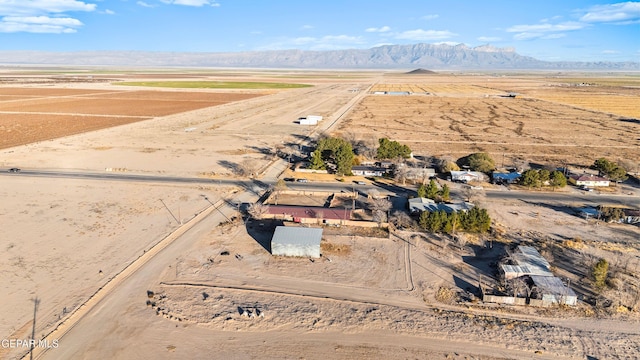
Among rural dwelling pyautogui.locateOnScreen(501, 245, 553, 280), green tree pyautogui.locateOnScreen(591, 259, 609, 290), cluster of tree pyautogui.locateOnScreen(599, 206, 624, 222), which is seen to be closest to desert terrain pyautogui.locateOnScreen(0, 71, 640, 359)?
cluster of tree pyautogui.locateOnScreen(599, 206, 624, 222)

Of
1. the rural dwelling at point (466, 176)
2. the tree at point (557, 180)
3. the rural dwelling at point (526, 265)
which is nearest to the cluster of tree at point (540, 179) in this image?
the tree at point (557, 180)

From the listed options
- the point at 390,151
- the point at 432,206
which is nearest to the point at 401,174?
the point at 390,151

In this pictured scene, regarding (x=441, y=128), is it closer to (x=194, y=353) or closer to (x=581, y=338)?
(x=581, y=338)

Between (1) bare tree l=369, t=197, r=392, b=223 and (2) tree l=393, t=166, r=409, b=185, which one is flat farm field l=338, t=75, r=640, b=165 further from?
(1) bare tree l=369, t=197, r=392, b=223

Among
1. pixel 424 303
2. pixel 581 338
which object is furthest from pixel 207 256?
pixel 581 338

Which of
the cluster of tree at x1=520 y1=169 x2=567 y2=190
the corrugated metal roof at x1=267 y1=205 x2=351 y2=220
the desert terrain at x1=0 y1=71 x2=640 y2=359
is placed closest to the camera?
the desert terrain at x1=0 y1=71 x2=640 y2=359
